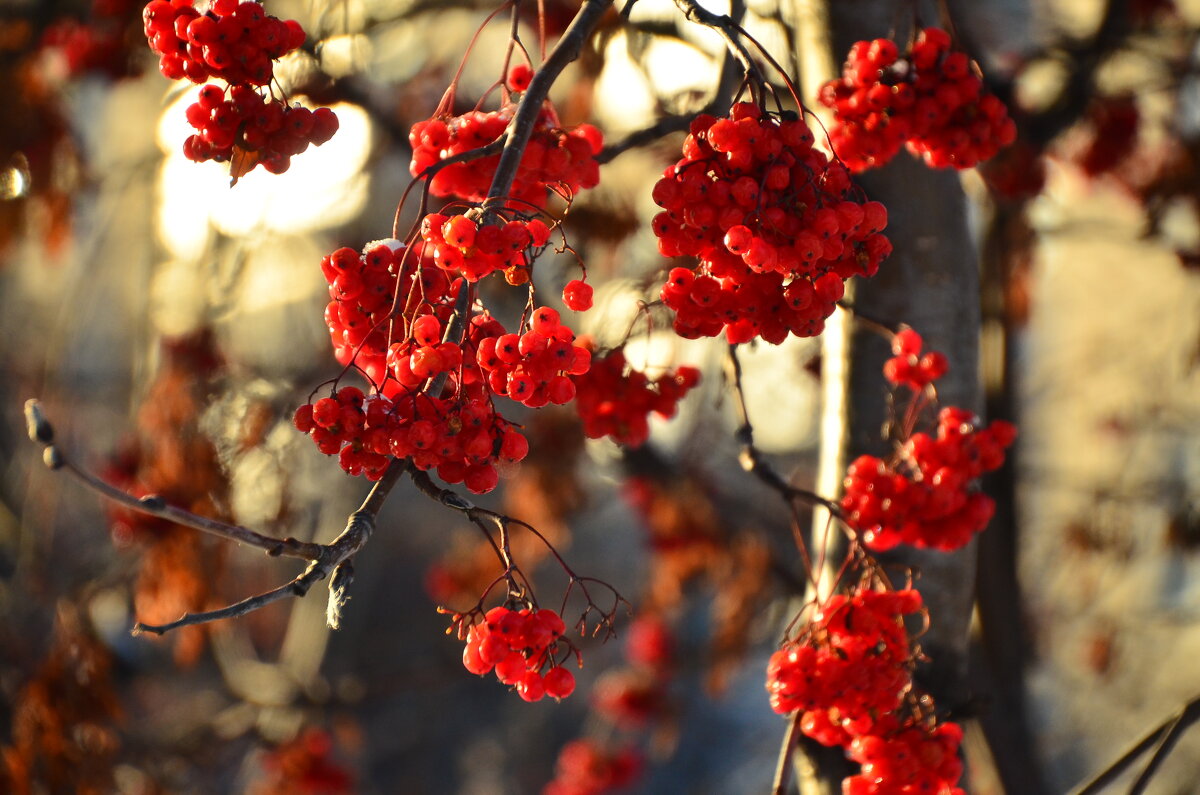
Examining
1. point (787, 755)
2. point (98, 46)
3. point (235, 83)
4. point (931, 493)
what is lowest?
point (787, 755)

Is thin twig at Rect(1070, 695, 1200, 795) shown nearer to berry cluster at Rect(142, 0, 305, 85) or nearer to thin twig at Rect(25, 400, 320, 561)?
thin twig at Rect(25, 400, 320, 561)

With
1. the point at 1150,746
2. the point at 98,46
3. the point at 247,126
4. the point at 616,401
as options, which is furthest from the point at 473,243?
the point at 98,46

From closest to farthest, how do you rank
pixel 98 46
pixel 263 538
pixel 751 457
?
pixel 263 538, pixel 751 457, pixel 98 46

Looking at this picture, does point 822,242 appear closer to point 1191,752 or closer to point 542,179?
point 542,179

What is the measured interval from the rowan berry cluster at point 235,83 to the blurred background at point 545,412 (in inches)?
26.8

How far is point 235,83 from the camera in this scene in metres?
1.21

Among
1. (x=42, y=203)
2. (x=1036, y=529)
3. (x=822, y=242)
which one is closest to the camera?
(x=822, y=242)

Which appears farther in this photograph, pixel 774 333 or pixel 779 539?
pixel 779 539

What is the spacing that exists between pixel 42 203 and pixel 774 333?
3247 mm

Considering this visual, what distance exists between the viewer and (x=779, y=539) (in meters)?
3.51

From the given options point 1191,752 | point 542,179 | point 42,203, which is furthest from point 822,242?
point 1191,752

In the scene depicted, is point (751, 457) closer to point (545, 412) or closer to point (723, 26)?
point (723, 26)

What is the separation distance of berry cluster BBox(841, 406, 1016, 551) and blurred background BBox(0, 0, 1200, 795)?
402 millimetres

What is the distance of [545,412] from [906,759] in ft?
8.31
